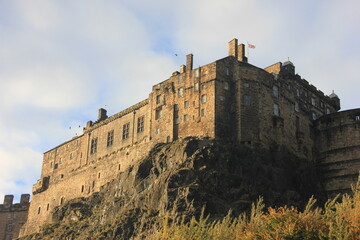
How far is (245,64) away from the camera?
2212 inches

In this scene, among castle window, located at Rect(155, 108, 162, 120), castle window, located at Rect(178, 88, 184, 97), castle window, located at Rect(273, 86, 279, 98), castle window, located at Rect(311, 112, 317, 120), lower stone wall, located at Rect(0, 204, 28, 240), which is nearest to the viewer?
castle window, located at Rect(178, 88, 184, 97)

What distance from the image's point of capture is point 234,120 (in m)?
53.7

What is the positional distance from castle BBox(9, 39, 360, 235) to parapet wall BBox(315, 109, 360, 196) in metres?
0.11

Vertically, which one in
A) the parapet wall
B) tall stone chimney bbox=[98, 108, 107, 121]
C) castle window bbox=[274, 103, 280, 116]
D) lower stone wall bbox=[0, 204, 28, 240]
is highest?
tall stone chimney bbox=[98, 108, 107, 121]

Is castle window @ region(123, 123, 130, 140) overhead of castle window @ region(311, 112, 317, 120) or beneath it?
beneath

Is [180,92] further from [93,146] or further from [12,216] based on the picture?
[12,216]

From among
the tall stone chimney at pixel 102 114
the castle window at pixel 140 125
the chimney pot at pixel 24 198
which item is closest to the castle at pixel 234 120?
the castle window at pixel 140 125

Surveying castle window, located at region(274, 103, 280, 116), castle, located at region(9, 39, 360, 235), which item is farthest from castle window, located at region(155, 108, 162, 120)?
castle window, located at region(274, 103, 280, 116)

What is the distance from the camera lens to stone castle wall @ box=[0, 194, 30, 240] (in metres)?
89.1

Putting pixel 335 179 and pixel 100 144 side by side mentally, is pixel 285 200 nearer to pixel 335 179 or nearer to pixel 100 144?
pixel 335 179

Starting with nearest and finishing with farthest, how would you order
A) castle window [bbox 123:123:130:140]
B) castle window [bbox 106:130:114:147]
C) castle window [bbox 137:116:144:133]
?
castle window [bbox 137:116:144:133]
castle window [bbox 123:123:130:140]
castle window [bbox 106:130:114:147]

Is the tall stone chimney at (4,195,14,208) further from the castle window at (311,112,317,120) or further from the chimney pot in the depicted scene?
the castle window at (311,112,317,120)

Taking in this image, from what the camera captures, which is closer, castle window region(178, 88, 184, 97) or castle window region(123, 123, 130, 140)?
castle window region(178, 88, 184, 97)

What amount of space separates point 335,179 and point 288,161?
6.95 metres
